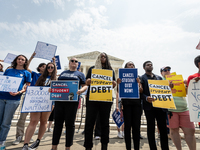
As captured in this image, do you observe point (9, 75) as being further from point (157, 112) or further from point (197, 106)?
point (197, 106)

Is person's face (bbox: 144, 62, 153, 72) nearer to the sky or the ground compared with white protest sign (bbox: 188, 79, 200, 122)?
nearer to the sky

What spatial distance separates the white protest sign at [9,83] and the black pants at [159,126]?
3.41 meters

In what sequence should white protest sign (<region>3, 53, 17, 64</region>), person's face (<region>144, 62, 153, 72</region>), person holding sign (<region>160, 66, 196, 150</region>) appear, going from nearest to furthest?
person holding sign (<region>160, 66, 196, 150</region>), person's face (<region>144, 62, 153, 72</region>), white protest sign (<region>3, 53, 17, 64</region>)

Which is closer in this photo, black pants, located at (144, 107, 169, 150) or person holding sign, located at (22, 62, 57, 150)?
black pants, located at (144, 107, 169, 150)

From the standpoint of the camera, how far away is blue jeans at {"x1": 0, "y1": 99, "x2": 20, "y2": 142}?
8.91 feet

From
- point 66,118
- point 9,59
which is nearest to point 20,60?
point 66,118

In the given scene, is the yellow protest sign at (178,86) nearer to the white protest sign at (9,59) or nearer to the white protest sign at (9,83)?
the white protest sign at (9,83)

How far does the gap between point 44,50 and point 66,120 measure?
9.87ft

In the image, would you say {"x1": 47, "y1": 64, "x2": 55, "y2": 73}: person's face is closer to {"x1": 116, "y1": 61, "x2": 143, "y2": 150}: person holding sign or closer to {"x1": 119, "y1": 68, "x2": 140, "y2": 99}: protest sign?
{"x1": 119, "y1": 68, "x2": 140, "y2": 99}: protest sign

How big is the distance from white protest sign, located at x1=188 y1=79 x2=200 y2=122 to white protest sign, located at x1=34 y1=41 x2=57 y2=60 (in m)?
4.59

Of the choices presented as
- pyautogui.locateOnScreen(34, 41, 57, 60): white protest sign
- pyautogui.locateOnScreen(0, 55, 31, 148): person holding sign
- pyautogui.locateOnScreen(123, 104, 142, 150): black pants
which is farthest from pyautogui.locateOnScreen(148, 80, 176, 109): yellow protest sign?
pyautogui.locateOnScreen(34, 41, 57, 60): white protest sign

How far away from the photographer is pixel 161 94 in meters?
2.74

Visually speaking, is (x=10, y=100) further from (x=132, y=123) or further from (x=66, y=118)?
(x=132, y=123)

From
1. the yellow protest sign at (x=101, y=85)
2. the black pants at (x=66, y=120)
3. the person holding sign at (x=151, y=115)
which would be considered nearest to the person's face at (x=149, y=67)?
the person holding sign at (x=151, y=115)
